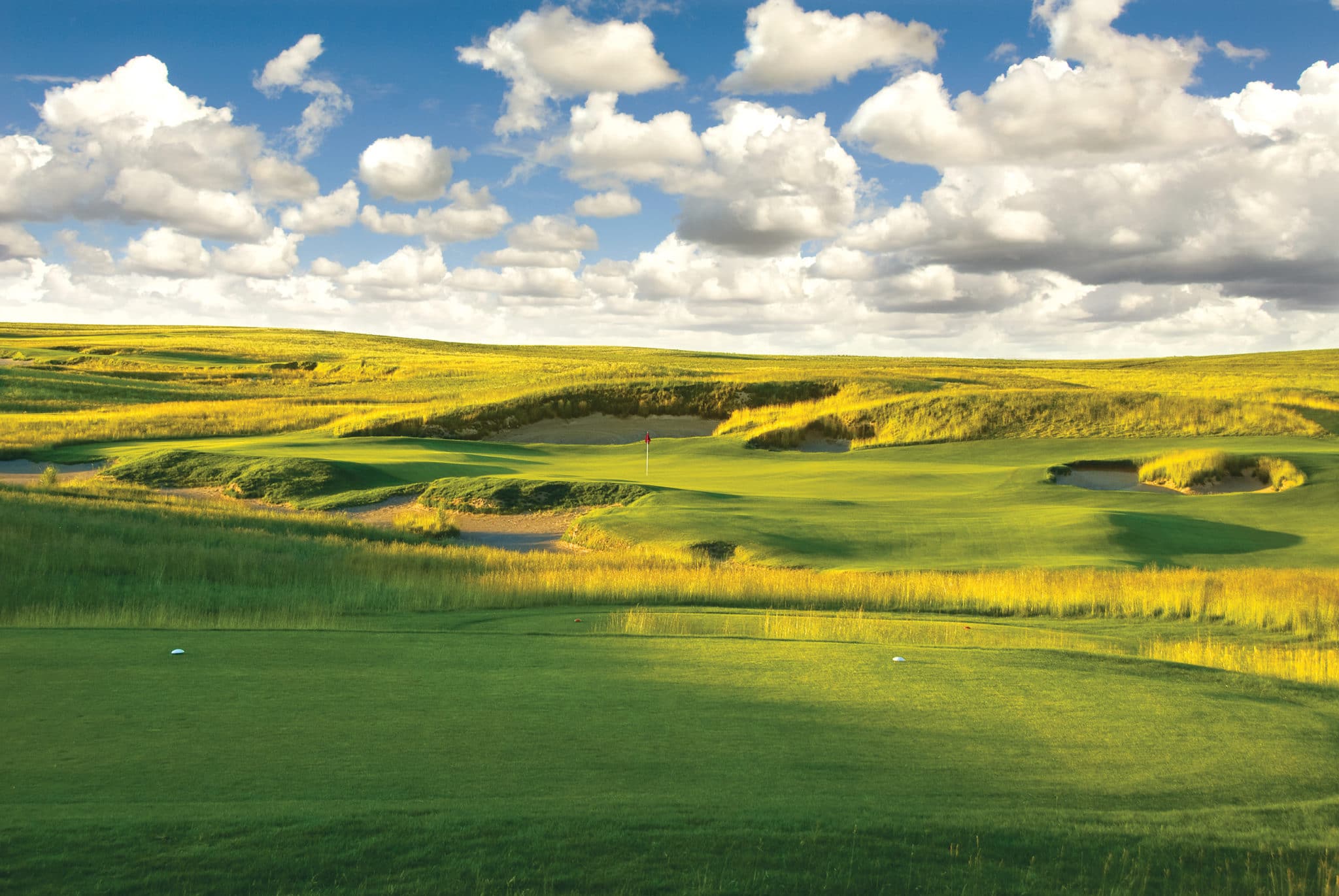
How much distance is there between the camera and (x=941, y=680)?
27.5 ft

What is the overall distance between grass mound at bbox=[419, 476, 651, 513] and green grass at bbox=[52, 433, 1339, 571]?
80 centimetres

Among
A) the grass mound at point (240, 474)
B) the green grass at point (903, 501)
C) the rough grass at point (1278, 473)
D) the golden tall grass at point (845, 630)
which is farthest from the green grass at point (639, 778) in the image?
the grass mound at point (240, 474)

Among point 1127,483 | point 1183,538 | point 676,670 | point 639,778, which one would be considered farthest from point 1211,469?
point 639,778

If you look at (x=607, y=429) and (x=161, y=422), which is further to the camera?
(x=607, y=429)

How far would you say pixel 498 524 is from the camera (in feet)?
84.6

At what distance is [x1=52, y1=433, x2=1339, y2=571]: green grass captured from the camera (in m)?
19.9

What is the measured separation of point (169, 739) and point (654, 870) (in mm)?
3034

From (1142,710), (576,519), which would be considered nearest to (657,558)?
(576,519)

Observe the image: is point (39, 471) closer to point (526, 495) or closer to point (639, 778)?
point (526, 495)

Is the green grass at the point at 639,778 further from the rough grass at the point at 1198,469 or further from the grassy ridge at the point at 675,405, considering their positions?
the grassy ridge at the point at 675,405

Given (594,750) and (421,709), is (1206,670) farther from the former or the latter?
(421,709)

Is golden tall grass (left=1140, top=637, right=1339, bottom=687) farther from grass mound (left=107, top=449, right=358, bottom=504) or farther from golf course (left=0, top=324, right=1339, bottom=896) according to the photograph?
grass mound (left=107, top=449, right=358, bottom=504)

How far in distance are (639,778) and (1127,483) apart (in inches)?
1047

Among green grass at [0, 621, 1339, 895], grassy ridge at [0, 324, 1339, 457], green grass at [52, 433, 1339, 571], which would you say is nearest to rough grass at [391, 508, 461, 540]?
green grass at [52, 433, 1339, 571]
